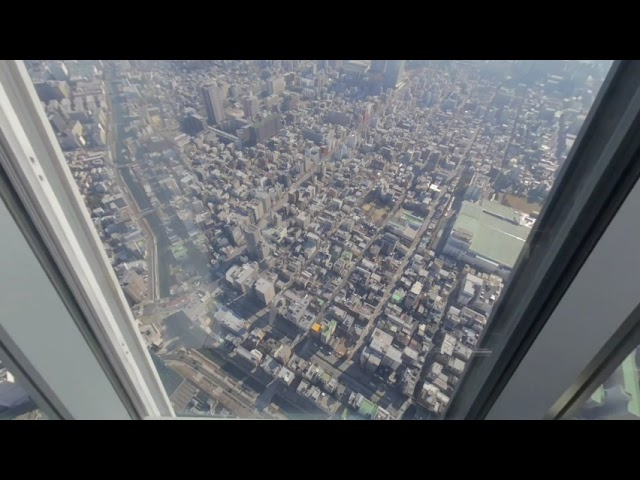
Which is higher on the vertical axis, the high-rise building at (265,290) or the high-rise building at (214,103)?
the high-rise building at (214,103)

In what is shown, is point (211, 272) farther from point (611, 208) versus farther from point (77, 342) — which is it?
point (611, 208)

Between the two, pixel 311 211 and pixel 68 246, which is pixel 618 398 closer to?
pixel 311 211

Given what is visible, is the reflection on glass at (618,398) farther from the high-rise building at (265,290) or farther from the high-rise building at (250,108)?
the high-rise building at (250,108)

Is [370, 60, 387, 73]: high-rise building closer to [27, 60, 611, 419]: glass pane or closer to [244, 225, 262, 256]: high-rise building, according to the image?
[27, 60, 611, 419]: glass pane

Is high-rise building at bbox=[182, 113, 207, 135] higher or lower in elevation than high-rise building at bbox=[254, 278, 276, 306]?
higher

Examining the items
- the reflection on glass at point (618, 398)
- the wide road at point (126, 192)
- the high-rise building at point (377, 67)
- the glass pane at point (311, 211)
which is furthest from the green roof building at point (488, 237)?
the wide road at point (126, 192)

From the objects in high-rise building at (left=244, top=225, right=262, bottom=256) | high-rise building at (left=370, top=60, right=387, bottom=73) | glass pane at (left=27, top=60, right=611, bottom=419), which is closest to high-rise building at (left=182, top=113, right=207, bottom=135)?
glass pane at (left=27, top=60, right=611, bottom=419)

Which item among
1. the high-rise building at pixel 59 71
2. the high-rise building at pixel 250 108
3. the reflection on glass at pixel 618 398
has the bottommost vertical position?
the reflection on glass at pixel 618 398

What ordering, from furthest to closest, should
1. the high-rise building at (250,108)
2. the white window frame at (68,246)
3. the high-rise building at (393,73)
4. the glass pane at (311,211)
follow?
the high-rise building at (250,108), the glass pane at (311,211), the high-rise building at (393,73), the white window frame at (68,246)

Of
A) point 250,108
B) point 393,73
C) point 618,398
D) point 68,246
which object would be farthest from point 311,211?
point 618,398
